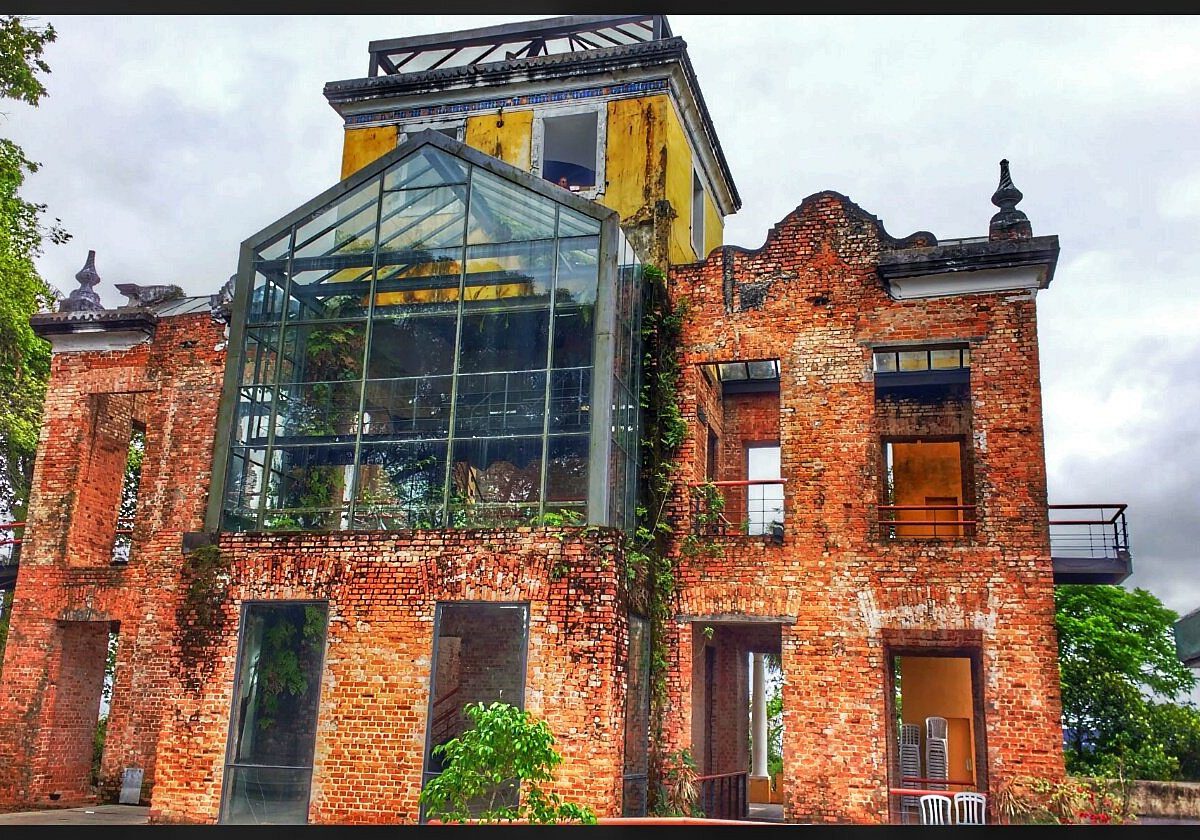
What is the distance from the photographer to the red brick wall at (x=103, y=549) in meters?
15.8

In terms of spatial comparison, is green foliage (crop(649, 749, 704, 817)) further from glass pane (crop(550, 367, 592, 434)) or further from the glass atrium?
glass pane (crop(550, 367, 592, 434))

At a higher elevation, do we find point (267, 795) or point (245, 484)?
point (245, 484)

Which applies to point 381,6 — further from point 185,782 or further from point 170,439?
point 170,439

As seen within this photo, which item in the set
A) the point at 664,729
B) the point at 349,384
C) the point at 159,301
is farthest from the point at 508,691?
the point at 159,301

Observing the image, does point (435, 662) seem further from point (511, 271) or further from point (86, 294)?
point (86, 294)

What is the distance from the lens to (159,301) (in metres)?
18.5

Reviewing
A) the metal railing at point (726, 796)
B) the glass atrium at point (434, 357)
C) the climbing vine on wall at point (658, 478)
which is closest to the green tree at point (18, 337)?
the glass atrium at point (434, 357)

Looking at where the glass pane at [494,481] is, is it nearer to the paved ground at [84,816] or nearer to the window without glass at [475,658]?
the window without glass at [475,658]

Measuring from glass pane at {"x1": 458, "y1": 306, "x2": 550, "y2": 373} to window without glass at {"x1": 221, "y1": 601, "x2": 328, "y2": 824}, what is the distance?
3.49 m

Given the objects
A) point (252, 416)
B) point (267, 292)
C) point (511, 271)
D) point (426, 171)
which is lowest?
point (252, 416)

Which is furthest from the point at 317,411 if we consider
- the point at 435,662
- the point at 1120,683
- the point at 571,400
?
the point at 1120,683

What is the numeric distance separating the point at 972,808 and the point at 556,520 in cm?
593

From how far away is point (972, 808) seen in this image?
12.3 m

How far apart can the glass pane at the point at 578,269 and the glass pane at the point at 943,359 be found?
703cm
